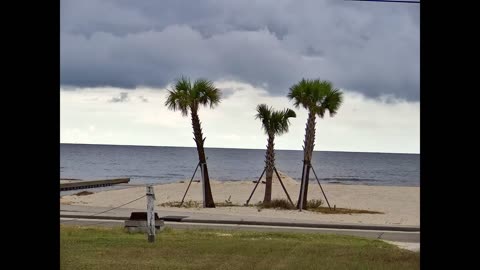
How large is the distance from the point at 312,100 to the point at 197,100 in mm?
3834

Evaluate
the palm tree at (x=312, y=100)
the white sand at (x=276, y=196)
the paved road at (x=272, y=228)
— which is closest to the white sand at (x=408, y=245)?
the paved road at (x=272, y=228)

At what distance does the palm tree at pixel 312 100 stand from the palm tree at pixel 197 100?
271 cm

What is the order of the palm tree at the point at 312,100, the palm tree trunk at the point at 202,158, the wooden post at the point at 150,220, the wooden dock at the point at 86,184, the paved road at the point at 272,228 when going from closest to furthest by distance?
the wooden post at the point at 150,220 < the paved road at the point at 272,228 < the palm tree at the point at 312,100 < the palm tree trunk at the point at 202,158 < the wooden dock at the point at 86,184

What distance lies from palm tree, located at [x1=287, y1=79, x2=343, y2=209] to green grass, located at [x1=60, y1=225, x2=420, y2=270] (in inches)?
386

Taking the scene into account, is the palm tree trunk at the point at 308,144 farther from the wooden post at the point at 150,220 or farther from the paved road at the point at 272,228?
the wooden post at the point at 150,220

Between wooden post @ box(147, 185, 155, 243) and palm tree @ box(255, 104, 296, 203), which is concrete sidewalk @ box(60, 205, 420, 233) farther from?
palm tree @ box(255, 104, 296, 203)

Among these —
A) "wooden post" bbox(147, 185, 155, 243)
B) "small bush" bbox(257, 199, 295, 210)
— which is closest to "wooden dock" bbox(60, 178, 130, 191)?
"small bush" bbox(257, 199, 295, 210)

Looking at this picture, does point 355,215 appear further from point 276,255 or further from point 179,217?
point 276,255

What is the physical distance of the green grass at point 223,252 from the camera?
8.90m

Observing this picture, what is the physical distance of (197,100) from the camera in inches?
893

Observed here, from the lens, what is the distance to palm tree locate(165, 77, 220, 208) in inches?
891
